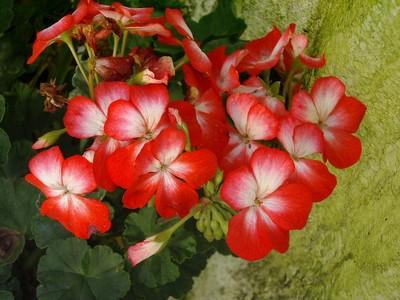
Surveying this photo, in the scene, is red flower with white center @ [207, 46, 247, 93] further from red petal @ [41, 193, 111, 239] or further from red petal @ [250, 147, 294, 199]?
red petal @ [41, 193, 111, 239]

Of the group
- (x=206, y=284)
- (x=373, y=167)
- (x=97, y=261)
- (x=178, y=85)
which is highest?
(x=373, y=167)

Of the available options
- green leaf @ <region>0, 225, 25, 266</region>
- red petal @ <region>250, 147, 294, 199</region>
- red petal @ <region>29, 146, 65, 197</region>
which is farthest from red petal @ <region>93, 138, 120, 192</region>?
green leaf @ <region>0, 225, 25, 266</region>

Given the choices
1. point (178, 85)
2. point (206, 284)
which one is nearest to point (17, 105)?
point (178, 85)

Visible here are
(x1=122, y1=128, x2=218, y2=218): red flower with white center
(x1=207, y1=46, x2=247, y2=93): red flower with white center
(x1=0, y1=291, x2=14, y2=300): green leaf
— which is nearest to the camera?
(x1=122, y1=128, x2=218, y2=218): red flower with white center

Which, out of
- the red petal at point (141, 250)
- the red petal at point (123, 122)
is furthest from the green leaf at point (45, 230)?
the red petal at point (123, 122)

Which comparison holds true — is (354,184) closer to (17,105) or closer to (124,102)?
(124,102)

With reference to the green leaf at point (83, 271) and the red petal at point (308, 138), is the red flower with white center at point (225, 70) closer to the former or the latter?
the red petal at point (308, 138)
